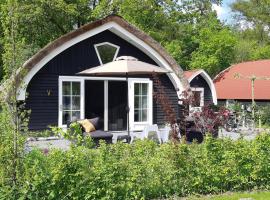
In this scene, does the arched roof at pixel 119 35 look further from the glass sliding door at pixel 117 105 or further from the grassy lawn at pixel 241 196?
the grassy lawn at pixel 241 196

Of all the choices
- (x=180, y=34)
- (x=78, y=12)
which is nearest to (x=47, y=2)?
(x=78, y=12)

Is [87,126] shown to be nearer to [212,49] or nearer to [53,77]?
[53,77]

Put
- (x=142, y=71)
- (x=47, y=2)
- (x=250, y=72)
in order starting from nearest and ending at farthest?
(x=142, y=71)
(x=47, y=2)
(x=250, y=72)

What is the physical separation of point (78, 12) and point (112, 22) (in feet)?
39.1

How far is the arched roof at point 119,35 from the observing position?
550 inches

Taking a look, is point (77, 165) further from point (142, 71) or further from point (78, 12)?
point (78, 12)

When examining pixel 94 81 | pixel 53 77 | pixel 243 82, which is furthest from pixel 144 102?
pixel 243 82

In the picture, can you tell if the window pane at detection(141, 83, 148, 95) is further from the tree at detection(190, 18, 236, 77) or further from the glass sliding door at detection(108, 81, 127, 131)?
the tree at detection(190, 18, 236, 77)

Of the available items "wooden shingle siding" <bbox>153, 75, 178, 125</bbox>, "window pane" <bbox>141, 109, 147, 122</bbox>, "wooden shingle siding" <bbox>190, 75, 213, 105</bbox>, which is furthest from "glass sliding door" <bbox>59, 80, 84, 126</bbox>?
"wooden shingle siding" <bbox>190, 75, 213, 105</bbox>

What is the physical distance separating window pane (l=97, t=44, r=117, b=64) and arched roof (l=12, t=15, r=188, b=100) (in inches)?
23.7

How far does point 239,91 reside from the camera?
25047mm

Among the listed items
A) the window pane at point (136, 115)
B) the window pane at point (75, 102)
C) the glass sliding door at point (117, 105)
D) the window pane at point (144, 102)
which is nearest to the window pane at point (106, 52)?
the glass sliding door at point (117, 105)

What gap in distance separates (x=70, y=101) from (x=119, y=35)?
A: 3115mm

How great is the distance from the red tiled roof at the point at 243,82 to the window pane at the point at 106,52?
991 cm
